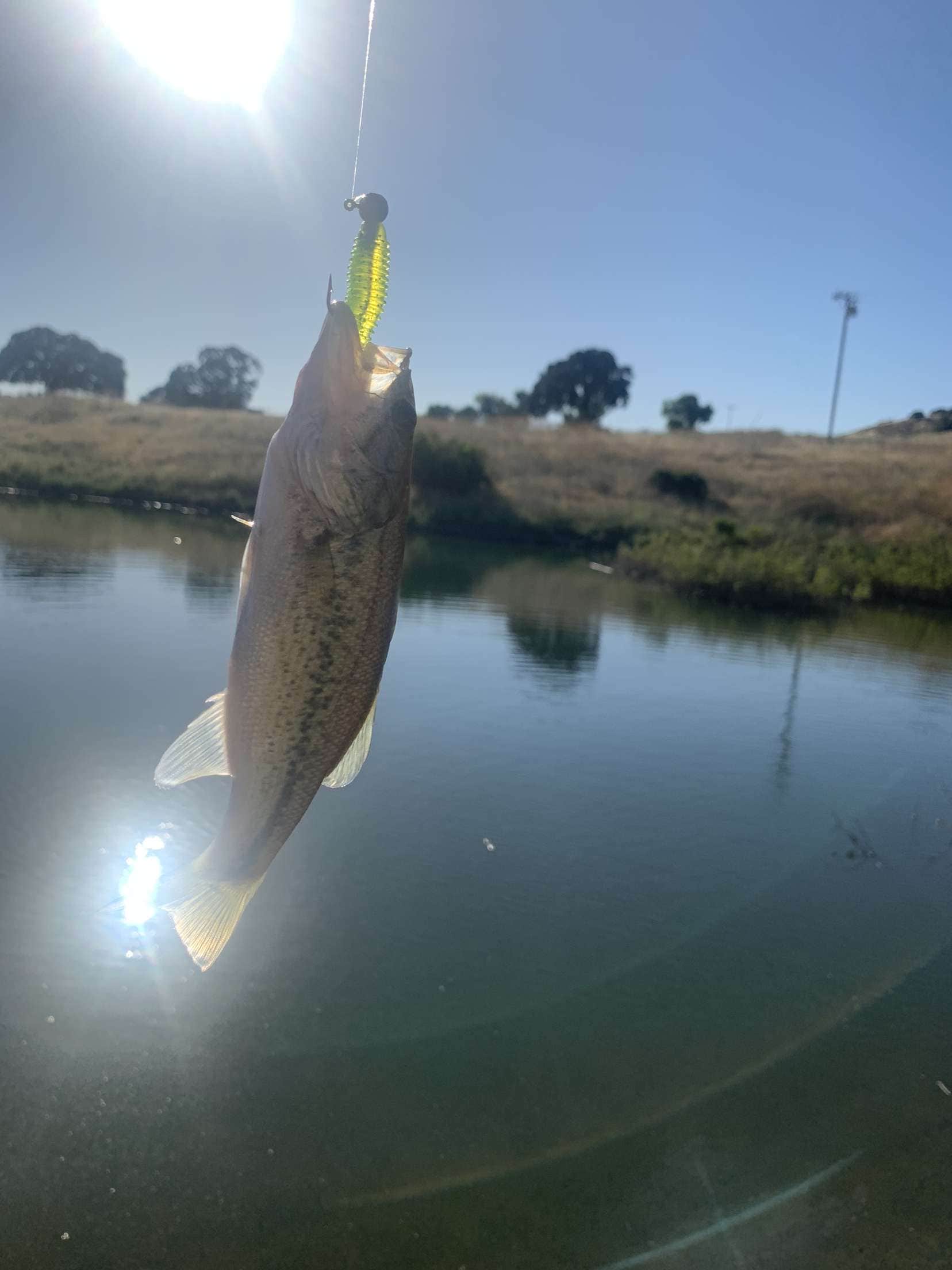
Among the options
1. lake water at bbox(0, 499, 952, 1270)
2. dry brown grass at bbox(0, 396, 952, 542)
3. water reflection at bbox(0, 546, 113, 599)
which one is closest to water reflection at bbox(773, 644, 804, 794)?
lake water at bbox(0, 499, 952, 1270)

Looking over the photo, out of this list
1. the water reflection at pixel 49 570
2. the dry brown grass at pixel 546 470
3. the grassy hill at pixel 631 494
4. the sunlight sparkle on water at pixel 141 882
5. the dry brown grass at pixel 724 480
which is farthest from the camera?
the dry brown grass at pixel 724 480

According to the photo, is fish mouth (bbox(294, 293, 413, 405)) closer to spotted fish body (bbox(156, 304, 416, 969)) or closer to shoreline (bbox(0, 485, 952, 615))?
spotted fish body (bbox(156, 304, 416, 969))

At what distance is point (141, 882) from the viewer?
5992mm

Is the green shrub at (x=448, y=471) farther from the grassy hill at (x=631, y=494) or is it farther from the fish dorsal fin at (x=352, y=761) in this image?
the fish dorsal fin at (x=352, y=761)

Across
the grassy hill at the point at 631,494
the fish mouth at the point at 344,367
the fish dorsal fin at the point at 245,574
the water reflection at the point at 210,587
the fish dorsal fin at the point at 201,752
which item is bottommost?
the water reflection at the point at 210,587

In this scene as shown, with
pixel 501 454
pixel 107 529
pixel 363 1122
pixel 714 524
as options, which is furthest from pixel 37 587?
pixel 501 454

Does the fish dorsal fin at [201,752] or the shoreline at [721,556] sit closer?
the fish dorsal fin at [201,752]

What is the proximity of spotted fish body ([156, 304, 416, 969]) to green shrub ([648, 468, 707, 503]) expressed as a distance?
38689 millimetres

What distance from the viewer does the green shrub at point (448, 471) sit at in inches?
1422

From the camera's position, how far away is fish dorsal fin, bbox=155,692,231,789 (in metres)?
1.78

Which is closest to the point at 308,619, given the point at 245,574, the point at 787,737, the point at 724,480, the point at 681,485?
the point at 245,574

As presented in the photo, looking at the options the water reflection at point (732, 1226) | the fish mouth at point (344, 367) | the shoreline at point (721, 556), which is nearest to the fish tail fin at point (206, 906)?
the fish mouth at point (344, 367)

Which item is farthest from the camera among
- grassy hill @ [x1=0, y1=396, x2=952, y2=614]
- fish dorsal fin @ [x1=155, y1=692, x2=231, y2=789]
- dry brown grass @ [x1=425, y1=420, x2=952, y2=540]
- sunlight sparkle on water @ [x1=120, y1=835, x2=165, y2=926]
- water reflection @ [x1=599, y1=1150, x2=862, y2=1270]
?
dry brown grass @ [x1=425, y1=420, x2=952, y2=540]

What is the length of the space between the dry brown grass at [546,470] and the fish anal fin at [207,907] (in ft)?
102
